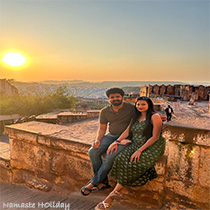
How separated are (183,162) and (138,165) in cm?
51

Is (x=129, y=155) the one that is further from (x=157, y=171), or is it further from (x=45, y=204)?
(x=45, y=204)

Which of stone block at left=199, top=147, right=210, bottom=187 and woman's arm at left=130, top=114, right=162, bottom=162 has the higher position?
Result: woman's arm at left=130, top=114, right=162, bottom=162

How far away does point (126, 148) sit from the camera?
7.88 ft

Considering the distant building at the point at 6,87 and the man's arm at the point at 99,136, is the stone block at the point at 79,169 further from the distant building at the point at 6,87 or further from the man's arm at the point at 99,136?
the distant building at the point at 6,87

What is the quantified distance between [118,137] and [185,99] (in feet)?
55.1

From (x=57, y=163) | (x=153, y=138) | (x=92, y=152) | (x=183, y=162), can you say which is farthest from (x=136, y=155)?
(x=57, y=163)

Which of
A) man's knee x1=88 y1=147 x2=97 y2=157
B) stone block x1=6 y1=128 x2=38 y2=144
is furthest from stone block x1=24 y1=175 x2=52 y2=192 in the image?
man's knee x1=88 y1=147 x2=97 y2=157

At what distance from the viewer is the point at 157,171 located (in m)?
2.30

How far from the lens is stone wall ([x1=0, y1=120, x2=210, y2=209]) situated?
207cm

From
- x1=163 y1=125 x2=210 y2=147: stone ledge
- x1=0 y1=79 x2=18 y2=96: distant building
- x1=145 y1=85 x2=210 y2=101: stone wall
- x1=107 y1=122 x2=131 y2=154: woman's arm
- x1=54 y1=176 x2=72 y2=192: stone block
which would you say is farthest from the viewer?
x1=0 y1=79 x2=18 y2=96: distant building

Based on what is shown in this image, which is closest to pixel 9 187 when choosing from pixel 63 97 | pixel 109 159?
pixel 109 159

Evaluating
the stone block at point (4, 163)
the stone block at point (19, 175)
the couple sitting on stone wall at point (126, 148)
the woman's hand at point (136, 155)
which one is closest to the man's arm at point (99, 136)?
the couple sitting on stone wall at point (126, 148)

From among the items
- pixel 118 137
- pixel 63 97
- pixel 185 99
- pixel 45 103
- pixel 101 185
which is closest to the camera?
pixel 101 185

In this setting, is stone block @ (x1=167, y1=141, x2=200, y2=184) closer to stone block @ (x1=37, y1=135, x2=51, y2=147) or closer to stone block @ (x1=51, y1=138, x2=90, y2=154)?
stone block @ (x1=51, y1=138, x2=90, y2=154)
